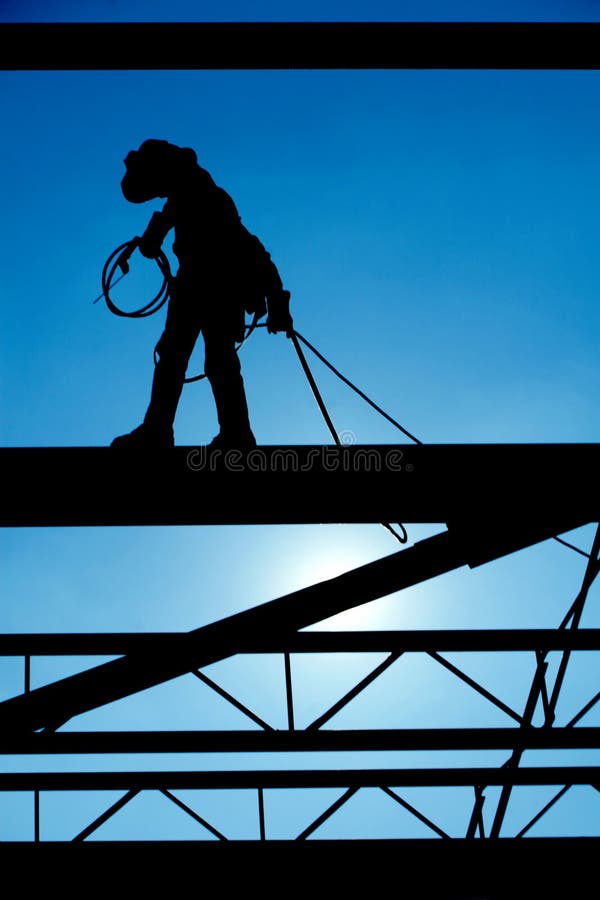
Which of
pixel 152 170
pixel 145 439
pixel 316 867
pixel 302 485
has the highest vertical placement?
pixel 152 170

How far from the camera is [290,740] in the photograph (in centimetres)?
636

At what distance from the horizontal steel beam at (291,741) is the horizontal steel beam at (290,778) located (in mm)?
893

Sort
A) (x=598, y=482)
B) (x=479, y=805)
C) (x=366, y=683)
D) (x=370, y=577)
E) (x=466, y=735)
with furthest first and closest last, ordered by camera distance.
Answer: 1. (x=479, y=805)
2. (x=466, y=735)
3. (x=366, y=683)
4. (x=370, y=577)
5. (x=598, y=482)

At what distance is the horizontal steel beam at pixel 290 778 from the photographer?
7.27 meters

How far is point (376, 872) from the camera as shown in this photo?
15.4ft

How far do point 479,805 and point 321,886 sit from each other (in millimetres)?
3665

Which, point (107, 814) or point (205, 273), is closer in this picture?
point (205, 273)

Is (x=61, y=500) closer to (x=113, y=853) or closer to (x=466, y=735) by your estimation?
(x=113, y=853)

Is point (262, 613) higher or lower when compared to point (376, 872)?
higher

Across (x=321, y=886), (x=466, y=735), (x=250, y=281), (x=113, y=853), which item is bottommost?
(x=321, y=886)

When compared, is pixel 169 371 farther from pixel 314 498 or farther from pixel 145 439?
pixel 314 498
